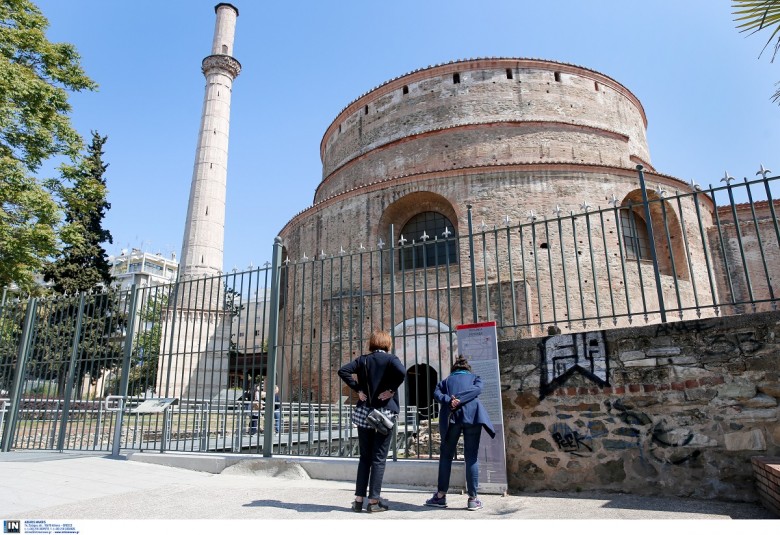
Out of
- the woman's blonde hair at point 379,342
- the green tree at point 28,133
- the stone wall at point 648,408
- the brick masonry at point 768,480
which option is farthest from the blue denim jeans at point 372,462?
the green tree at point 28,133

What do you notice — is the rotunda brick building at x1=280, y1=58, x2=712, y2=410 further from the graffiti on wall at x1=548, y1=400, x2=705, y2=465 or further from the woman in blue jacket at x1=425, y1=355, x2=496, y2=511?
the woman in blue jacket at x1=425, y1=355, x2=496, y2=511

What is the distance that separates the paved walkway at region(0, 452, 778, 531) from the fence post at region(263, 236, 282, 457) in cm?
38

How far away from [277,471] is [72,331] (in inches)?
169

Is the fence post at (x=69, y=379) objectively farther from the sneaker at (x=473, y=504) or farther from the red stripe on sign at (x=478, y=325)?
the sneaker at (x=473, y=504)

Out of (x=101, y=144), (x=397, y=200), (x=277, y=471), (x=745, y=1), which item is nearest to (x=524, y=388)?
(x=277, y=471)

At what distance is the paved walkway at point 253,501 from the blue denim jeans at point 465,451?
0.24 meters

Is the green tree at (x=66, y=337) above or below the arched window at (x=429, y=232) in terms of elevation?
below

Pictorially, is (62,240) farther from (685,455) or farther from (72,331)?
(685,455)

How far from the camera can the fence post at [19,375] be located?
7496mm

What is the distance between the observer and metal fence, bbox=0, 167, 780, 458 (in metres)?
5.37

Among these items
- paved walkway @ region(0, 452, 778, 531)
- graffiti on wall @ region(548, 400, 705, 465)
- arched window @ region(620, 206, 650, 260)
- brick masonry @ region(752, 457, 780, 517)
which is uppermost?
arched window @ region(620, 206, 650, 260)

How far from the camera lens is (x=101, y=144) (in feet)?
69.9

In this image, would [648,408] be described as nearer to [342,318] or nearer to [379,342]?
[379,342]

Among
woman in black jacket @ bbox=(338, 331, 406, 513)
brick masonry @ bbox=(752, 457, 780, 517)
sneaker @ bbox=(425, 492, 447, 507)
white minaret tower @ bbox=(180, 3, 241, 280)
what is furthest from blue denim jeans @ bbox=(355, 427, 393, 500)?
white minaret tower @ bbox=(180, 3, 241, 280)
